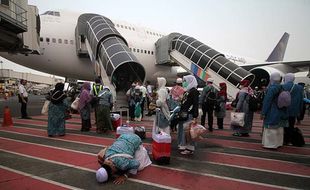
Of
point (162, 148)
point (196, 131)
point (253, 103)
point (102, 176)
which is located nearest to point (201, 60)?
point (253, 103)

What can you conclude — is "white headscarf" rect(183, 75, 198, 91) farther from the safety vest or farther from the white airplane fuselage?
the white airplane fuselage

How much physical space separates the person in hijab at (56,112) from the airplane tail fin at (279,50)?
34.6 m

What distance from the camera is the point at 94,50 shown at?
50.2ft

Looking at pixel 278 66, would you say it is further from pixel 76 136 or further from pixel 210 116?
pixel 76 136

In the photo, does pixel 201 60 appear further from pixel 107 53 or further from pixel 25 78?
pixel 25 78

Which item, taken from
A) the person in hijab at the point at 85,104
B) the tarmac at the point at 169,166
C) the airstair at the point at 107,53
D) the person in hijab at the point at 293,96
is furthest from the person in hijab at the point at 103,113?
the person in hijab at the point at 293,96

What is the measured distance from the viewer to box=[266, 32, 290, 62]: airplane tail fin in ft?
119

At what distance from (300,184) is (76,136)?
6270 mm

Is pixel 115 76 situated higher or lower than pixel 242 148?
higher

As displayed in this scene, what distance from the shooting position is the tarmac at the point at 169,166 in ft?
13.6

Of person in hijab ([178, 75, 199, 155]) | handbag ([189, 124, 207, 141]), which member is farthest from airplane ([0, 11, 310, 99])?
handbag ([189, 124, 207, 141])

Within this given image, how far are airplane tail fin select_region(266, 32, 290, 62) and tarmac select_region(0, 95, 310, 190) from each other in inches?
1268

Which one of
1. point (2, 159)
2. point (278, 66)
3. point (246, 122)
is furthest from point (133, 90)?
point (278, 66)

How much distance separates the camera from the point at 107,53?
1411 cm
